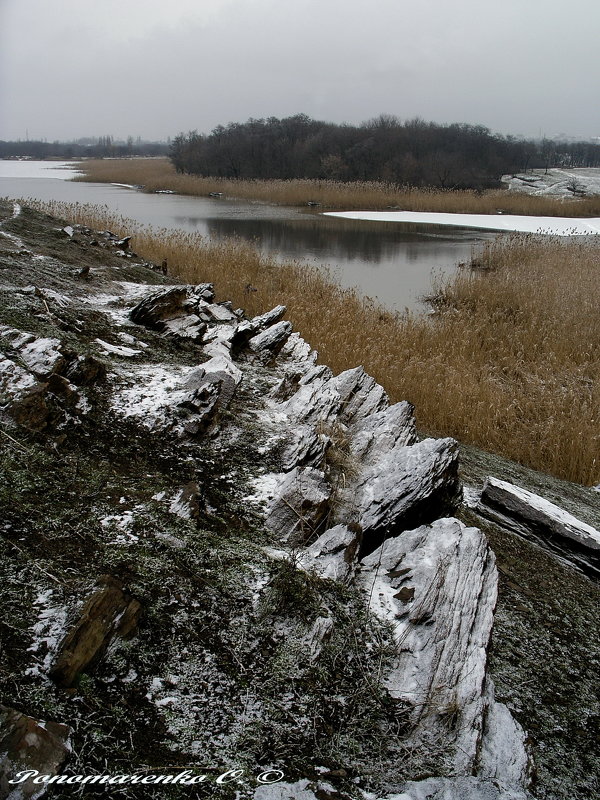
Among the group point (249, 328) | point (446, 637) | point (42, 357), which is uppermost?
point (42, 357)

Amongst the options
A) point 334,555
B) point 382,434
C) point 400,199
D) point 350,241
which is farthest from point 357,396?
point 400,199

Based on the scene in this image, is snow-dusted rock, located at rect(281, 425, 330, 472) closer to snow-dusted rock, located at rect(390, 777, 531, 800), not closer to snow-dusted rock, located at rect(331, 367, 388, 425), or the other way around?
snow-dusted rock, located at rect(331, 367, 388, 425)

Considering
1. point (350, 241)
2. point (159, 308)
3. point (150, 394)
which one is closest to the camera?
point (150, 394)

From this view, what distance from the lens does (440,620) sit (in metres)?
2.08

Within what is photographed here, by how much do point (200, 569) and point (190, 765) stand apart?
753mm

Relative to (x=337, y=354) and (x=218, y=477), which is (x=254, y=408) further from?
(x=337, y=354)

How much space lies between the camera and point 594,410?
17.5 ft

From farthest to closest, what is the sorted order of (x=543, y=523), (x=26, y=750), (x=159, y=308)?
(x=159, y=308), (x=543, y=523), (x=26, y=750)

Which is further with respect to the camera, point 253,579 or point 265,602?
point 253,579

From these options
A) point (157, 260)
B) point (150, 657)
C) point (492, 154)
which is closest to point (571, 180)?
point (492, 154)

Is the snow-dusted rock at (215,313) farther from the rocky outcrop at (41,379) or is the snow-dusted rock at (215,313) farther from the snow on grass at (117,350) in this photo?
the rocky outcrop at (41,379)

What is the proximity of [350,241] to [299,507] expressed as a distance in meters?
16.1

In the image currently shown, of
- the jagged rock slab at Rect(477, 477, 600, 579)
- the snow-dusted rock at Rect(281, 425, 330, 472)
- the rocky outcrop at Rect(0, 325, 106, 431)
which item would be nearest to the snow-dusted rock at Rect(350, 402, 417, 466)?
the snow-dusted rock at Rect(281, 425, 330, 472)

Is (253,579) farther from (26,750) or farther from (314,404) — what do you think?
(314,404)
